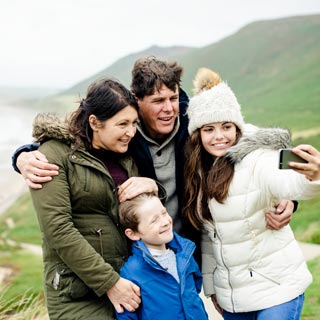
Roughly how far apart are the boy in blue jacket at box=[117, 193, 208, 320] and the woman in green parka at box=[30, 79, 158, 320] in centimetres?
6

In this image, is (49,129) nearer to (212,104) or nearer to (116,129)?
(116,129)

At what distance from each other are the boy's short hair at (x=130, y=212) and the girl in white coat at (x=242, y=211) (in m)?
0.39

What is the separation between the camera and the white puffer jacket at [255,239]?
2.77 m

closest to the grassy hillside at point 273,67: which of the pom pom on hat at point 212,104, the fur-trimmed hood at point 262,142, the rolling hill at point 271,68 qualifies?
the rolling hill at point 271,68

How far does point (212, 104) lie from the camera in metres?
3.01

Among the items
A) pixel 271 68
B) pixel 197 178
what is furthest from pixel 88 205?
pixel 271 68

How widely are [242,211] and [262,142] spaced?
38cm

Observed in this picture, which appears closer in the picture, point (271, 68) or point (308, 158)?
point (308, 158)

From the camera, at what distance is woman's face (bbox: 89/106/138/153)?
280 centimetres

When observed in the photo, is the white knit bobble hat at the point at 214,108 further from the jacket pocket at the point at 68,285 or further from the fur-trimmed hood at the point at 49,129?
the jacket pocket at the point at 68,285

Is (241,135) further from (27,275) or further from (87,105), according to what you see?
(27,275)

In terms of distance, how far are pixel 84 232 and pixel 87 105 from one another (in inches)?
26.7

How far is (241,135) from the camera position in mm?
3031

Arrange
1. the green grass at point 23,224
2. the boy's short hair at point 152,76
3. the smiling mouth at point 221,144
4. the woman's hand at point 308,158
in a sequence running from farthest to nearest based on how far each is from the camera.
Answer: the green grass at point 23,224 → the boy's short hair at point 152,76 → the smiling mouth at point 221,144 → the woman's hand at point 308,158
